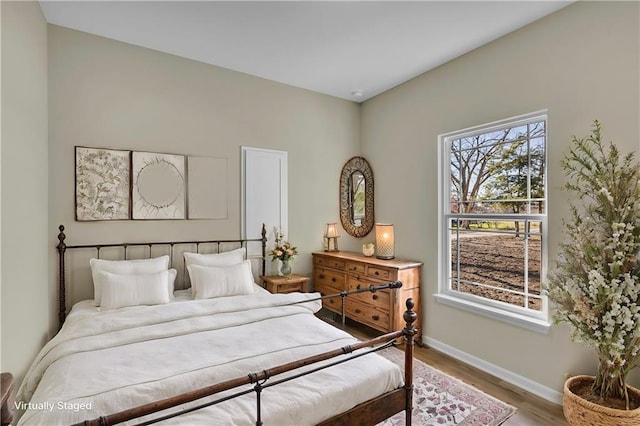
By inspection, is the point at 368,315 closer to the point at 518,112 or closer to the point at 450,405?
the point at 450,405

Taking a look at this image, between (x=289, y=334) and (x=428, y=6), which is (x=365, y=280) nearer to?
(x=289, y=334)

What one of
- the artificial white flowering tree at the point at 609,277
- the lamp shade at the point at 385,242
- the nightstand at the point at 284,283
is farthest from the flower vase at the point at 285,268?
the artificial white flowering tree at the point at 609,277

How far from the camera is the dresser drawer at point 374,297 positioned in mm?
3344

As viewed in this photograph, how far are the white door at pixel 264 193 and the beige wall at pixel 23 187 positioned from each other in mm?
1732

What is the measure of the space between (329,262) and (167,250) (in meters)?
1.81

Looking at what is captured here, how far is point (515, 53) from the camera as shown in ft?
8.94

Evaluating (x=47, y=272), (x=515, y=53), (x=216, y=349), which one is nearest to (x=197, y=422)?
(x=216, y=349)

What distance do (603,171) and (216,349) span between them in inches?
102

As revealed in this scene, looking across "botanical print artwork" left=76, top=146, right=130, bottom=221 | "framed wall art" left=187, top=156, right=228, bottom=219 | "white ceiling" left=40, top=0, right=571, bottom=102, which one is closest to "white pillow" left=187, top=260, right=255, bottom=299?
"framed wall art" left=187, top=156, right=228, bottom=219

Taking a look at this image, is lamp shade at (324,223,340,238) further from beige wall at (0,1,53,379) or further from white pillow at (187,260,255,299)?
beige wall at (0,1,53,379)

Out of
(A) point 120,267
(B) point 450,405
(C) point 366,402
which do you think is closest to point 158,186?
(A) point 120,267

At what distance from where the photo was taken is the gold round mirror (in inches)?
171

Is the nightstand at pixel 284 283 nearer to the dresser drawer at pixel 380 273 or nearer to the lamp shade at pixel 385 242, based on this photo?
the dresser drawer at pixel 380 273

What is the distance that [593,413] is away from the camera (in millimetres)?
1876
